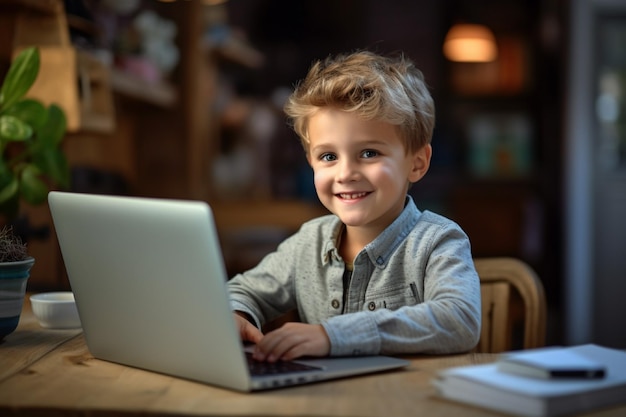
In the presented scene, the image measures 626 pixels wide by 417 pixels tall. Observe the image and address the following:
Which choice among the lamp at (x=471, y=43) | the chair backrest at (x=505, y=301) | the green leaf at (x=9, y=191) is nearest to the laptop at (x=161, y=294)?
the chair backrest at (x=505, y=301)

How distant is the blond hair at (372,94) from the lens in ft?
4.59

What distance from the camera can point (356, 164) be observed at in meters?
1.41

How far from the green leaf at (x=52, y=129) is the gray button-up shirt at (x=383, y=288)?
2.42ft

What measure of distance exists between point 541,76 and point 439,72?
2.13ft

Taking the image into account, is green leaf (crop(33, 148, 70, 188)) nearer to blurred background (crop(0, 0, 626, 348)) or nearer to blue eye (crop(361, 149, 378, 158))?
blurred background (crop(0, 0, 626, 348))

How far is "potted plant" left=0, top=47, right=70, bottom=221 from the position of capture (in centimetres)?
192

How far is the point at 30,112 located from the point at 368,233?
89cm

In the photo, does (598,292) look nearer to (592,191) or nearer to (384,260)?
(592,191)

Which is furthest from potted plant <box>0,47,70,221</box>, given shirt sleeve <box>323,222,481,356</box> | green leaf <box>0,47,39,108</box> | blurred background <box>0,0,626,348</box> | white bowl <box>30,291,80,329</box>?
shirt sleeve <box>323,222,481,356</box>

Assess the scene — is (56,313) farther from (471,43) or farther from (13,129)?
(471,43)

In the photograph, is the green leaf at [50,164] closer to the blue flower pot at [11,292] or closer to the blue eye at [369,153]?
the blue flower pot at [11,292]

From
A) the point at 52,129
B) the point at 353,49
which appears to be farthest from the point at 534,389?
the point at 353,49

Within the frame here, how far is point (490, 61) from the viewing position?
5887 millimetres

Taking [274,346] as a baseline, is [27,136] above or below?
above
